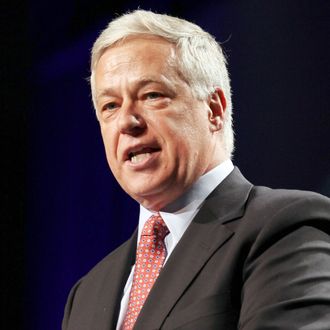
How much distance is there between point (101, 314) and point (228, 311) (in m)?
0.47

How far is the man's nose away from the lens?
1.84 metres

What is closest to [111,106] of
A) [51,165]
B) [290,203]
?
[290,203]

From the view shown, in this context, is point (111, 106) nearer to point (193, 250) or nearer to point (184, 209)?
point (184, 209)

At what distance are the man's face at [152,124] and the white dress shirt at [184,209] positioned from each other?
0.02 m

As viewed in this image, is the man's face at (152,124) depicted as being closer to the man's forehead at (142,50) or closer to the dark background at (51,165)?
the man's forehead at (142,50)

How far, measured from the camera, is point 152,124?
1853mm

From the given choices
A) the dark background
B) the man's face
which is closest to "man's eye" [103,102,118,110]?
the man's face

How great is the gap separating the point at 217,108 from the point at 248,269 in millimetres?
613

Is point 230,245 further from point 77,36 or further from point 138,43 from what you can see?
point 77,36

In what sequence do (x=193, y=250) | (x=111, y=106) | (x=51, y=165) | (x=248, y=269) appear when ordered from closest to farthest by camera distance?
1. (x=248, y=269)
2. (x=193, y=250)
3. (x=111, y=106)
4. (x=51, y=165)

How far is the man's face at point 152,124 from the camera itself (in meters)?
1.86

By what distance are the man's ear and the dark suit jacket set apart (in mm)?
224

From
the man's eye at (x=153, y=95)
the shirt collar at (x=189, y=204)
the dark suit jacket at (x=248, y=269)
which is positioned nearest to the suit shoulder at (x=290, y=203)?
the dark suit jacket at (x=248, y=269)

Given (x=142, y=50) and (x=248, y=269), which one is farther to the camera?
(x=142, y=50)
